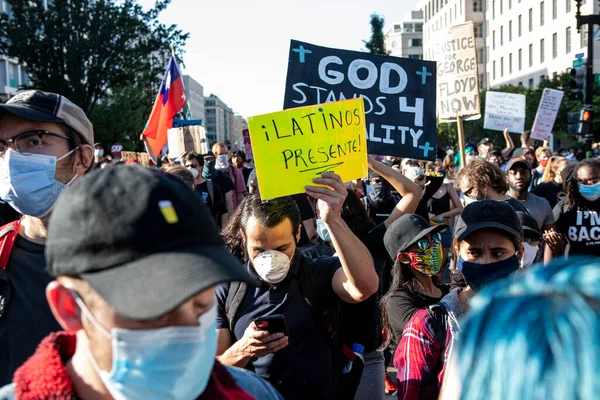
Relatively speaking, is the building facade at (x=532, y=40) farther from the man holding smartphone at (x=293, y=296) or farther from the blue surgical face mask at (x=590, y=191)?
the man holding smartphone at (x=293, y=296)

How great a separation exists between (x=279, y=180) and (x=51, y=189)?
3.31 feet

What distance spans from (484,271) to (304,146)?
1.00 m

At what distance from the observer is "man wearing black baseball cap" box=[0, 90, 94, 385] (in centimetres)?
224

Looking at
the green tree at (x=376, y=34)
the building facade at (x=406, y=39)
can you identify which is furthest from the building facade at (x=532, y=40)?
the building facade at (x=406, y=39)

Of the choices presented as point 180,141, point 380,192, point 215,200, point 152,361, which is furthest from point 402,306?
point 180,141

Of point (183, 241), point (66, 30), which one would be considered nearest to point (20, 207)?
point (183, 241)

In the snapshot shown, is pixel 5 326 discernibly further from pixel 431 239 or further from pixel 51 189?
pixel 431 239

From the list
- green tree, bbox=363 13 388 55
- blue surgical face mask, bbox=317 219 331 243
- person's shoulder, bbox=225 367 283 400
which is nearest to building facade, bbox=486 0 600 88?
green tree, bbox=363 13 388 55

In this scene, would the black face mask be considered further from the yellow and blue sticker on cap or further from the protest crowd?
the yellow and blue sticker on cap

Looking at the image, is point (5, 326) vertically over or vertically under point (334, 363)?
over

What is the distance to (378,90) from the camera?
480 cm

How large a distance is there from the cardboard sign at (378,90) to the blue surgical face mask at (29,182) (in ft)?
7.46

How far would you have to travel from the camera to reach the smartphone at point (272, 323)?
2549 mm

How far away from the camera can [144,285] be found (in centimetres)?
133
